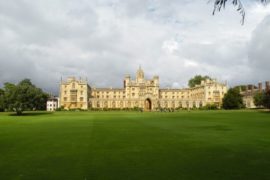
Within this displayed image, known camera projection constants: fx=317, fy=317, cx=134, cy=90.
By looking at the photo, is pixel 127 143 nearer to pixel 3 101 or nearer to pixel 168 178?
pixel 168 178

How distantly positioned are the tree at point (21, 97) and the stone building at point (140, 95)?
200 ft

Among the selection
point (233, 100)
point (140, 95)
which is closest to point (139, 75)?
point (140, 95)

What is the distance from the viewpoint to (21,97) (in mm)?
70125

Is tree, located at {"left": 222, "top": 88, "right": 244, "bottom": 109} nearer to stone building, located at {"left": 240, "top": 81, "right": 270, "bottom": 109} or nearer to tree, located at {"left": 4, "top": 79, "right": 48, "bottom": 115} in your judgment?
stone building, located at {"left": 240, "top": 81, "right": 270, "bottom": 109}

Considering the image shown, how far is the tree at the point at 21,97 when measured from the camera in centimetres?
6988

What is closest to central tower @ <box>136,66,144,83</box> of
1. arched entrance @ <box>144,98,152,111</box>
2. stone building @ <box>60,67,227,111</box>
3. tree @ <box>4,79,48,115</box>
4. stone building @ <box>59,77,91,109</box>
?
stone building @ <box>60,67,227,111</box>

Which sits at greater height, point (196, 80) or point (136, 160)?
point (196, 80)

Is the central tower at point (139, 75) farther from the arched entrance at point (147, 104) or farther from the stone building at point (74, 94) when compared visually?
the stone building at point (74, 94)

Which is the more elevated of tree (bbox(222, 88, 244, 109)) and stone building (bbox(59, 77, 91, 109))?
stone building (bbox(59, 77, 91, 109))

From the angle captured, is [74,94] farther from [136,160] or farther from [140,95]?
[136,160]

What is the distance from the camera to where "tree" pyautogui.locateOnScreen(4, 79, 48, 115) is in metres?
69.9

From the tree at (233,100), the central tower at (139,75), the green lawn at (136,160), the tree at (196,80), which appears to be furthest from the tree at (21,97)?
the tree at (196,80)

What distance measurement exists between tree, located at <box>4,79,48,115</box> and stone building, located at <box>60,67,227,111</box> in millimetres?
60932

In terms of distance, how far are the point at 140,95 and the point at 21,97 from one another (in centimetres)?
7944
